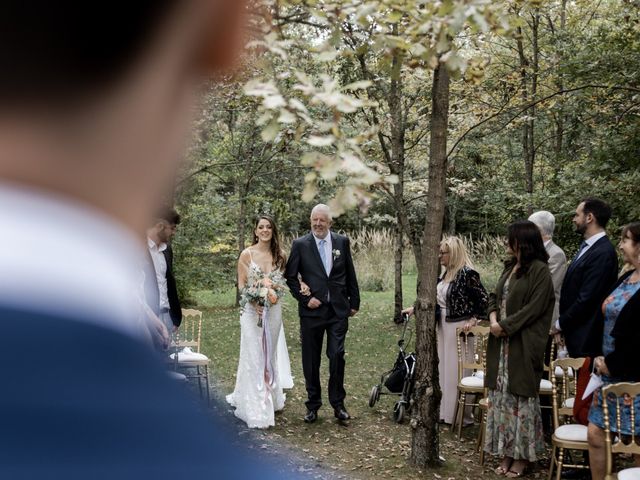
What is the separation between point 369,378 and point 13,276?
1035 cm

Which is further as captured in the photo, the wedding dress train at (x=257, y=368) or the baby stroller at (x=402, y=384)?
the baby stroller at (x=402, y=384)

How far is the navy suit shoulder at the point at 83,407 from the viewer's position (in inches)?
14.4

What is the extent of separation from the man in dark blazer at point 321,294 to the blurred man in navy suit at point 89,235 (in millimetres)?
7312

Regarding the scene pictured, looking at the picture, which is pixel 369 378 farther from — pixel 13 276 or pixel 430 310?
pixel 13 276

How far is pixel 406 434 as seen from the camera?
7.53 meters

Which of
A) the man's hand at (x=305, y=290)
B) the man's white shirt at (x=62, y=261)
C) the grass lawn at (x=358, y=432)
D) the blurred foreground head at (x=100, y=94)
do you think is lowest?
the grass lawn at (x=358, y=432)

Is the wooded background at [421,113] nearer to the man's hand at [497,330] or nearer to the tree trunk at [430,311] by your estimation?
the tree trunk at [430,311]

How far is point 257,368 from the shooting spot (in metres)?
7.92

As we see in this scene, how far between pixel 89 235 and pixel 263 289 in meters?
7.33

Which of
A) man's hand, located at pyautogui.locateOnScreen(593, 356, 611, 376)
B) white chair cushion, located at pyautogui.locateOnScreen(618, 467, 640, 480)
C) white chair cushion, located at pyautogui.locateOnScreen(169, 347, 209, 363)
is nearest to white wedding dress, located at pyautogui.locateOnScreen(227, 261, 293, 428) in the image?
white chair cushion, located at pyautogui.locateOnScreen(169, 347, 209, 363)

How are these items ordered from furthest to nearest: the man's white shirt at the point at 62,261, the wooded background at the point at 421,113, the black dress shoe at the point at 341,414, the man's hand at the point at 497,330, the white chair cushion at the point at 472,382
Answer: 1. the black dress shoe at the point at 341,414
2. the white chair cushion at the point at 472,382
3. the man's hand at the point at 497,330
4. the wooded background at the point at 421,113
5. the man's white shirt at the point at 62,261

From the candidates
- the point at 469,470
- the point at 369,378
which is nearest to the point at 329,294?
the point at 469,470

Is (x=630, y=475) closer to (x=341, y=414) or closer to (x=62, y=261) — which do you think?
(x=341, y=414)

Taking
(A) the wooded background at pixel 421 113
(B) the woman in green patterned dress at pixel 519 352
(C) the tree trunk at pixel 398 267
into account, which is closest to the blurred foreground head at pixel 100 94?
(A) the wooded background at pixel 421 113
